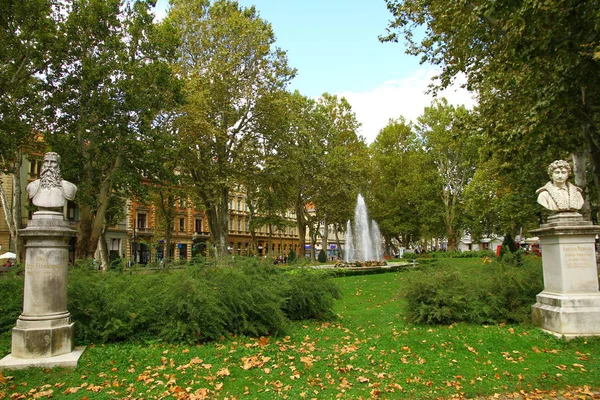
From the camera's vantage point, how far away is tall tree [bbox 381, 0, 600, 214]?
7695mm

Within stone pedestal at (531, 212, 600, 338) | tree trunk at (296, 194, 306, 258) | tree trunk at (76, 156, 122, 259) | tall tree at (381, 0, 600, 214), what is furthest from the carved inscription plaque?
tree trunk at (296, 194, 306, 258)

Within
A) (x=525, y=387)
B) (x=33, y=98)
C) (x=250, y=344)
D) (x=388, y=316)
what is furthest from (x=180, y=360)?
(x=33, y=98)

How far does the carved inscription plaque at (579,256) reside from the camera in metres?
7.42

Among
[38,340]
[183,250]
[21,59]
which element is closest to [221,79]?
[21,59]

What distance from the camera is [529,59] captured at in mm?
8281

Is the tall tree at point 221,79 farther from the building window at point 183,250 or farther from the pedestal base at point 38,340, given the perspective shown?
the building window at point 183,250

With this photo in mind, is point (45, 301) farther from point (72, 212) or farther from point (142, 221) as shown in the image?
point (142, 221)

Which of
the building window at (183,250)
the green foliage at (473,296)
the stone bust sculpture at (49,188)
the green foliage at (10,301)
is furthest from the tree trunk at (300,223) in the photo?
the stone bust sculpture at (49,188)

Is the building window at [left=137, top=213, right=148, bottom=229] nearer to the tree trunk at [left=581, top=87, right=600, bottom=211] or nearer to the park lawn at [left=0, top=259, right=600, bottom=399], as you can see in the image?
the park lawn at [left=0, top=259, right=600, bottom=399]

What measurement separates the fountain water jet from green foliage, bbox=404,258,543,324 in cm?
2932

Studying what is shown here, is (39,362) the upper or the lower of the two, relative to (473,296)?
lower

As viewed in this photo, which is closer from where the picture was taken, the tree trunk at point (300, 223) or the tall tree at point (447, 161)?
the tree trunk at point (300, 223)

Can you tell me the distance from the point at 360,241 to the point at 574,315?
113 ft

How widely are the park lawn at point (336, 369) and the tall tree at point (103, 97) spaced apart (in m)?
15.5
